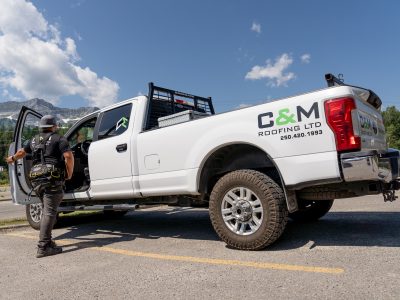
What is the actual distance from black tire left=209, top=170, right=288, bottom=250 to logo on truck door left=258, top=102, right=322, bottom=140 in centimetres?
51

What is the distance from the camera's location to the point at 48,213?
4848mm

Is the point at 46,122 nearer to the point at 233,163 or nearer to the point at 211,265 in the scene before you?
the point at 233,163

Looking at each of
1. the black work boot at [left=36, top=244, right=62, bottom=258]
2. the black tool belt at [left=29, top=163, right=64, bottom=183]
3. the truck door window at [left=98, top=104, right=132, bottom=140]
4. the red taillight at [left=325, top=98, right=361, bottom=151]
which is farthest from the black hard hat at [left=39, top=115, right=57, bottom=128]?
the red taillight at [left=325, top=98, right=361, bottom=151]

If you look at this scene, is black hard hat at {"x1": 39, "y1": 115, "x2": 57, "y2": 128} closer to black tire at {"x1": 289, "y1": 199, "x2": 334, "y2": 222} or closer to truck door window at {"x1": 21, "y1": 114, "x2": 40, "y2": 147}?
truck door window at {"x1": 21, "y1": 114, "x2": 40, "y2": 147}

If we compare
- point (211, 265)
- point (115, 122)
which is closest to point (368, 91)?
point (211, 265)

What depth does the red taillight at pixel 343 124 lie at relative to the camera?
137 inches

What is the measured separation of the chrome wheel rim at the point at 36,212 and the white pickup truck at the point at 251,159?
135cm

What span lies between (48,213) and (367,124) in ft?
13.1

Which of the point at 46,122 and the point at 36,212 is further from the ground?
the point at 46,122

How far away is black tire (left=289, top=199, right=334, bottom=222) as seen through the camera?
212 inches

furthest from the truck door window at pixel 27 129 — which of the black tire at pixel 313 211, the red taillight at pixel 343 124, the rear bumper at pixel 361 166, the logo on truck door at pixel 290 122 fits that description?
the rear bumper at pixel 361 166

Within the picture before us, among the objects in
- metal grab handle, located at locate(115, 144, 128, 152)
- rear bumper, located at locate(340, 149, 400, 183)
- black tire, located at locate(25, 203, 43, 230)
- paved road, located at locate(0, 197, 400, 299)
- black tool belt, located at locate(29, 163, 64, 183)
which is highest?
metal grab handle, located at locate(115, 144, 128, 152)

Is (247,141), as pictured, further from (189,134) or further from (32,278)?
(32,278)

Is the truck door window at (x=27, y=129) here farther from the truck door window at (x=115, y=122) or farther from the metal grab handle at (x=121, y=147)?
the metal grab handle at (x=121, y=147)
